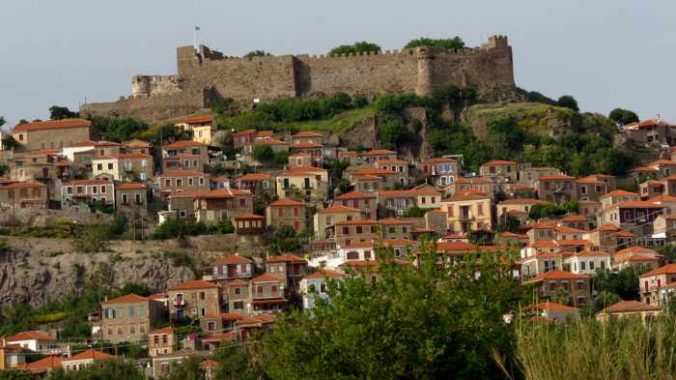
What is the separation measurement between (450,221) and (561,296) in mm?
16623

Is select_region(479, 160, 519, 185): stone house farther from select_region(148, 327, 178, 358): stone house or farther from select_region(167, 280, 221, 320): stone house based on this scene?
select_region(148, 327, 178, 358): stone house

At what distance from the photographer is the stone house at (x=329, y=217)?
266 feet

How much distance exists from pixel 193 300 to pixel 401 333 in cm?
4093

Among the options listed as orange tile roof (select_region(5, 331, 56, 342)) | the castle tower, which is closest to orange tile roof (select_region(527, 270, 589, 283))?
orange tile roof (select_region(5, 331, 56, 342))

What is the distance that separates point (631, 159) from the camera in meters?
92.1

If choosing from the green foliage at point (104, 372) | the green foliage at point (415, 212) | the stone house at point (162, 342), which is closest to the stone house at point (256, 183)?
the green foliage at point (415, 212)

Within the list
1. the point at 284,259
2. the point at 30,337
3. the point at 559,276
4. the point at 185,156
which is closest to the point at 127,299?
the point at 30,337

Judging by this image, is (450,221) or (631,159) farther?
(631,159)

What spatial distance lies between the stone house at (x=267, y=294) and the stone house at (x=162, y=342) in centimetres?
439

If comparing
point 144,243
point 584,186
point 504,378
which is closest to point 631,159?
point 584,186

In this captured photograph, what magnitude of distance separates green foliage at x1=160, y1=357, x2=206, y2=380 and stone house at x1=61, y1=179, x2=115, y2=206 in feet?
73.2

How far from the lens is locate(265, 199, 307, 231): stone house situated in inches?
3214

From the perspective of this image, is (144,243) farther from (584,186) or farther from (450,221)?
(584,186)

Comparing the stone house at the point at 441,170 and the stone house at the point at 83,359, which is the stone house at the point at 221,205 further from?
the stone house at the point at 83,359
